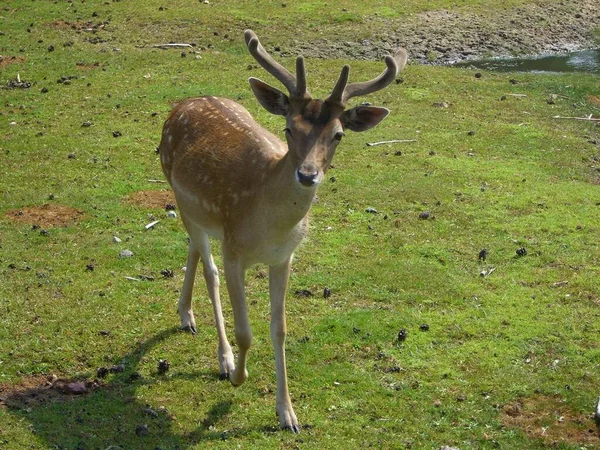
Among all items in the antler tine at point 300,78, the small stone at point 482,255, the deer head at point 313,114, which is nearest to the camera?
the deer head at point 313,114

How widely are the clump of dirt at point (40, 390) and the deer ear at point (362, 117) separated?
297cm

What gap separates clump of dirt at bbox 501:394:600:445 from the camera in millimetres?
7504

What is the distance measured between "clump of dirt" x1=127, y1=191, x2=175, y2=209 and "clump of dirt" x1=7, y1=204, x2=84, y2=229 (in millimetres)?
743

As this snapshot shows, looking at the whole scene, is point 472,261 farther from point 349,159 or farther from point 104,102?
point 104,102

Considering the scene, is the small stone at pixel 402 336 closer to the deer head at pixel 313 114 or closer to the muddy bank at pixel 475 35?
the deer head at pixel 313 114

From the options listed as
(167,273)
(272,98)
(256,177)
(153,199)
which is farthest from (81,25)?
(272,98)

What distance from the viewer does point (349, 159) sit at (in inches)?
538

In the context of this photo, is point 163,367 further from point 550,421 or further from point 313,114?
point 550,421

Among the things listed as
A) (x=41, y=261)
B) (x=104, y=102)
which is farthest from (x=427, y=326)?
(x=104, y=102)

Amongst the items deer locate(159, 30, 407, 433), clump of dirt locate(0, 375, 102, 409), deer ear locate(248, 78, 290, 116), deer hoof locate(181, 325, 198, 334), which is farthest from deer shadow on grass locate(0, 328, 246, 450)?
deer ear locate(248, 78, 290, 116)

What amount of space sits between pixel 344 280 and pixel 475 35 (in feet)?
41.0

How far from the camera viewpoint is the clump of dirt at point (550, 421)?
24.6 ft

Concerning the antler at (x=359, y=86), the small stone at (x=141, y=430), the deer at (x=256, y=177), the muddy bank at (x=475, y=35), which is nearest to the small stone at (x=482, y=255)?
the deer at (x=256, y=177)

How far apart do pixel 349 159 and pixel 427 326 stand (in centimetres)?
491
